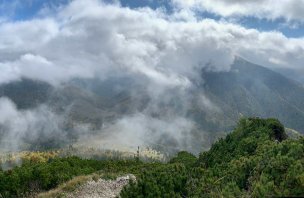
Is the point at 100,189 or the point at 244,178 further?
the point at 100,189

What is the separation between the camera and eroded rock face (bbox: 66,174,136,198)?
6259 cm

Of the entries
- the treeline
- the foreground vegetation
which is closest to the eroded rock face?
the foreground vegetation

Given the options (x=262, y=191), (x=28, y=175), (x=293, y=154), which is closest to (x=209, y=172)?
(x=293, y=154)

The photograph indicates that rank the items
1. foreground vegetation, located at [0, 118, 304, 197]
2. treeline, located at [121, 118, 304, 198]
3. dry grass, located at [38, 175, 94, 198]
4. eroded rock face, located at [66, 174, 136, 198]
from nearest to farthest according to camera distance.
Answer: treeline, located at [121, 118, 304, 198] < foreground vegetation, located at [0, 118, 304, 197] < dry grass, located at [38, 175, 94, 198] < eroded rock face, located at [66, 174, 136, 198]

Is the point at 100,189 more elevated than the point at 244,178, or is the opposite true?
the point at 244,178

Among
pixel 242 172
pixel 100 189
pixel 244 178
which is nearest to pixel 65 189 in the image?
pixel 100 189

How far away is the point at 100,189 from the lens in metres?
65.1

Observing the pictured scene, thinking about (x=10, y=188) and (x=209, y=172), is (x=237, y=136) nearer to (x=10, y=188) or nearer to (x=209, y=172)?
(x=209, y=172)

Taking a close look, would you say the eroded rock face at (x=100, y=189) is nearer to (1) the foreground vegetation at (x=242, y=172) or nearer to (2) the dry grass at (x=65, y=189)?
(2) the dry grass at (x=65, y=189)

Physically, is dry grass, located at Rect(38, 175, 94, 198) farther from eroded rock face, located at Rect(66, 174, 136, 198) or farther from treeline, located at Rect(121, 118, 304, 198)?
treeline, located at Rect(121, 118, 304, 198)

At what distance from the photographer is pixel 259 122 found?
72.7 metres

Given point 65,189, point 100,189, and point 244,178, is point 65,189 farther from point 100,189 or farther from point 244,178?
point 244,178

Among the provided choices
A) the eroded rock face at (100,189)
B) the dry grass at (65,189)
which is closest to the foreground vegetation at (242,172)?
the eroded rock face at (100,189)

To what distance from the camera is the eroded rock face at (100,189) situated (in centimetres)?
6259
